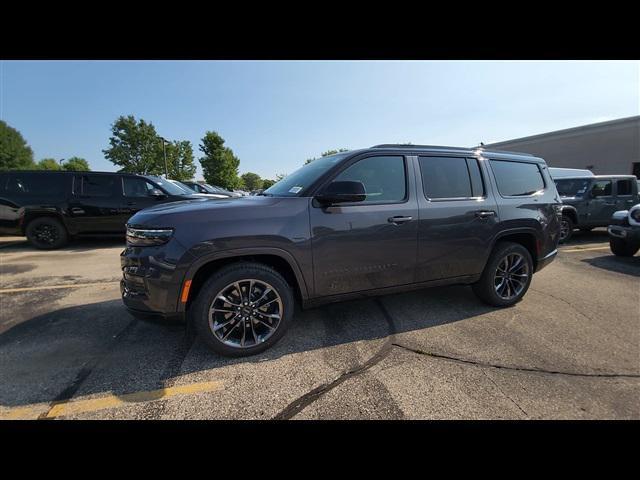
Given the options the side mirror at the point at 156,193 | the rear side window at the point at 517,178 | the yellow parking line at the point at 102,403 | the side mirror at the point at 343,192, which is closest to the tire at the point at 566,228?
the rear side window at the point at 517,178

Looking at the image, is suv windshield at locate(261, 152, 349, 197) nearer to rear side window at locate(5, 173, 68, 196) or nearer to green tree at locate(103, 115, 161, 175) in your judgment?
rear side window at locate(5, 173, 68, 196)

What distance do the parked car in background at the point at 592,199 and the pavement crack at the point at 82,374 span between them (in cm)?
990

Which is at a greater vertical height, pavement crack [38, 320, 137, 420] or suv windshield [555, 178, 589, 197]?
suv windshield [555, 178, 589, 197]

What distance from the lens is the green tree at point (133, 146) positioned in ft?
111

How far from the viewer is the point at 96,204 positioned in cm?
709

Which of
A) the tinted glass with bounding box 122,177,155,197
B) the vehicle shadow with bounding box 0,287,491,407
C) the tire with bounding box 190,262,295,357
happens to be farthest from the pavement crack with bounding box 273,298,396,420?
the tinted glass with bounding box 122,177,155,197

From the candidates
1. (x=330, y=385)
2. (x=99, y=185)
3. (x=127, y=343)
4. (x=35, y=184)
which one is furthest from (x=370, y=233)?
(x=35, y=184)

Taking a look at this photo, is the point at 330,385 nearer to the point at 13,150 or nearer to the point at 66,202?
the point at 66,202

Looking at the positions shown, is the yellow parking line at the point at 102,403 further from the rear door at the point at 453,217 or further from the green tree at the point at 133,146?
the green tree at the point at 133,146

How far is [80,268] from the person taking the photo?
5.32 meters

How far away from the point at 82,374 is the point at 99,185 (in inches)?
257

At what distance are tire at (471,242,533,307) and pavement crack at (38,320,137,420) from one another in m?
4.07

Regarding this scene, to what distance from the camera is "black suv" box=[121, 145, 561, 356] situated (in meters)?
2.37
